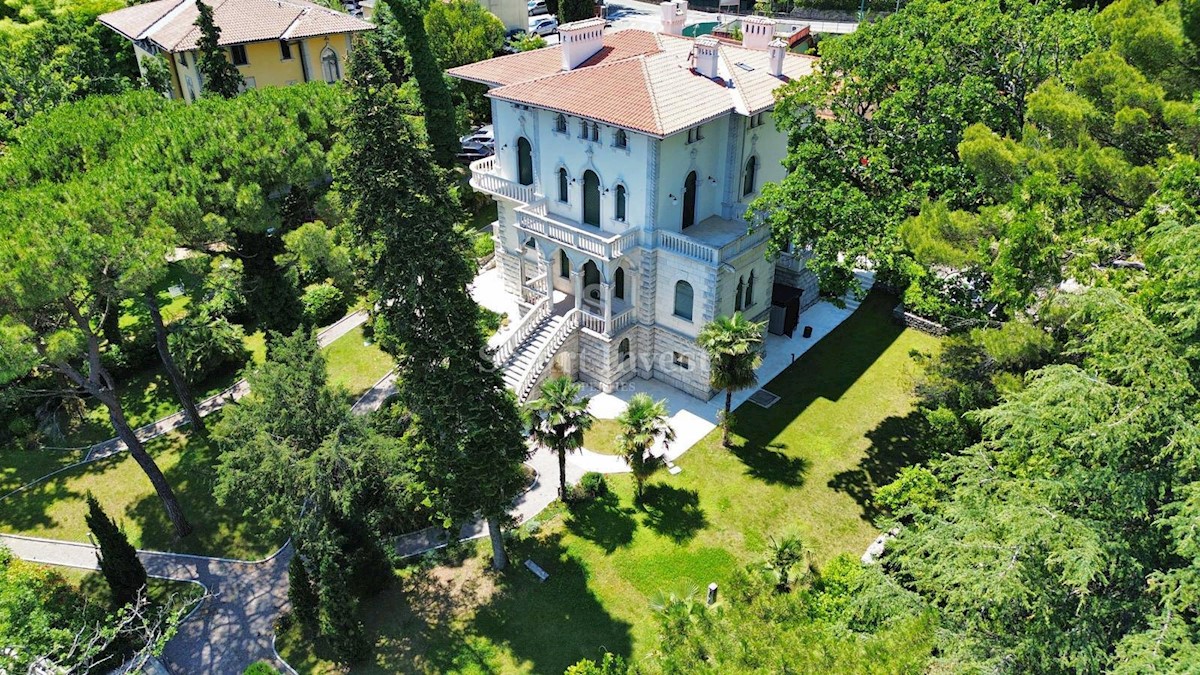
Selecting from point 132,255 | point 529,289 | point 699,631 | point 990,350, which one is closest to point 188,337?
point 132,255

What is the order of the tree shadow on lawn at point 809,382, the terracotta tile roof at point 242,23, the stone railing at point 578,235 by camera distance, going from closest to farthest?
the tree shadow on lawn at point 809,382 < the stone railing at point 578,235 < the terracotta tile roof at point 242,23

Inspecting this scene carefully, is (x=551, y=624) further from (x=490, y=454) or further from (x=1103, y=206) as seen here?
(x=1103, y=206)

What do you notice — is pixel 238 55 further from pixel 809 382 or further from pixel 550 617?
pixel 550 617

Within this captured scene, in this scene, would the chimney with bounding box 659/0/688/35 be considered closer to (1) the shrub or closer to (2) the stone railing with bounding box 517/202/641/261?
(2) the stone railing with bounding box 517/202/641/261

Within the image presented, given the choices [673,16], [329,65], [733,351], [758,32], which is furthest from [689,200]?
[329,65]

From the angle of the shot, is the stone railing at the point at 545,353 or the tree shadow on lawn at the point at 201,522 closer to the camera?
the tree shadow on lawn at the point at 201,522

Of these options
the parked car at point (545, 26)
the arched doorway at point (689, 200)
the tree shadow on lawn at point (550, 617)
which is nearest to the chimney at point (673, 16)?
the arched doorway at point (689, 200)

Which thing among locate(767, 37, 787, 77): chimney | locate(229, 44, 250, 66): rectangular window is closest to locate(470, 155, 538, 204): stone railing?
locate(767, 37, 787, 77): chimney

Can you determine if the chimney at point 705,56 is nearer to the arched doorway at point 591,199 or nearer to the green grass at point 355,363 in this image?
the arched doorway at point 591,199
